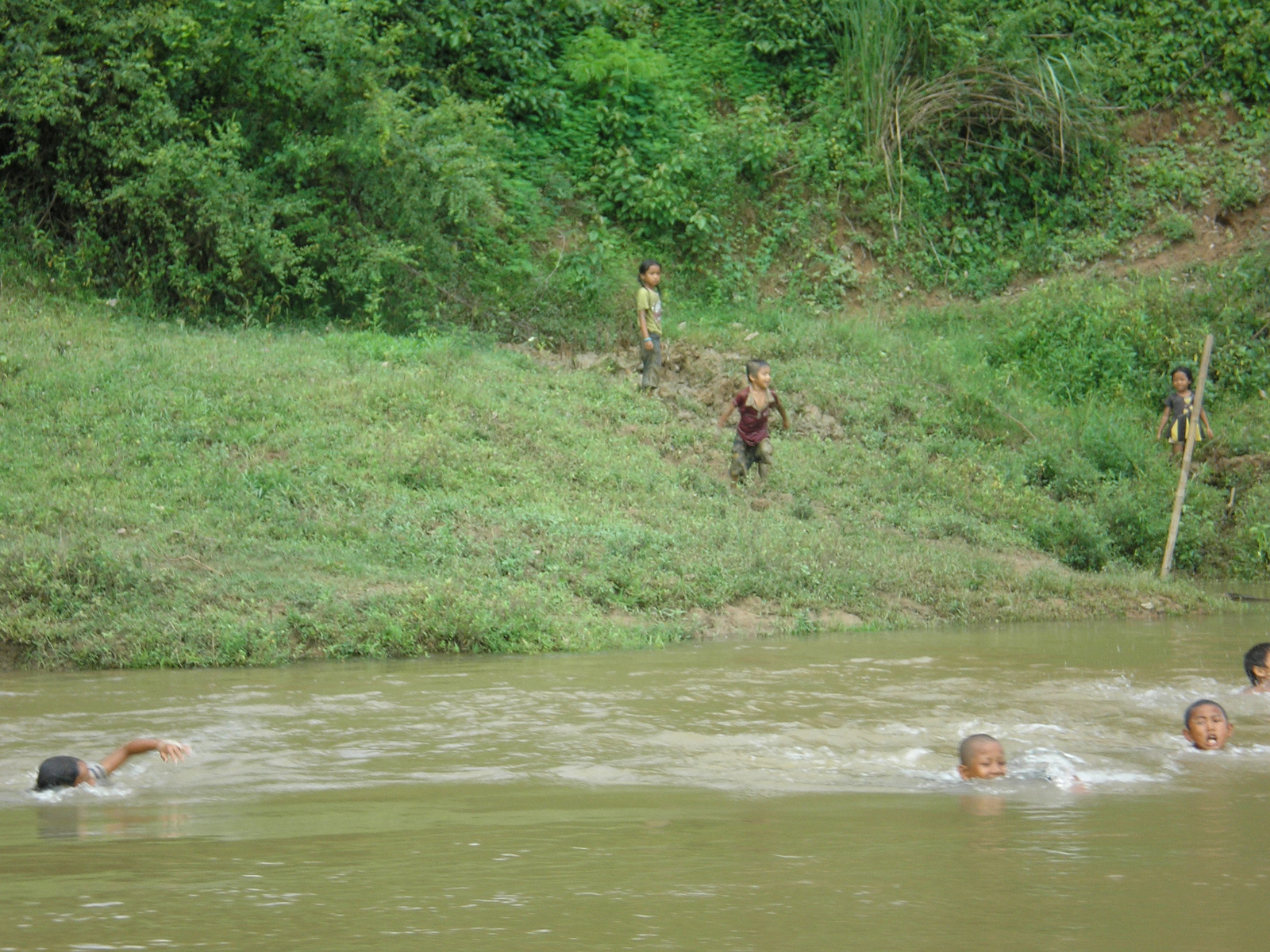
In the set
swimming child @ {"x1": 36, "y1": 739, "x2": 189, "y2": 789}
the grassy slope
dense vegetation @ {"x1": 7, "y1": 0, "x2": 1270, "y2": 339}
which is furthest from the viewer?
Answer: dense vegetation @ {"x1": 7, "y1": 0, "x2": 1270, "y2": 339}

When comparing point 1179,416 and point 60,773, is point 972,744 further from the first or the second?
point 1179,416

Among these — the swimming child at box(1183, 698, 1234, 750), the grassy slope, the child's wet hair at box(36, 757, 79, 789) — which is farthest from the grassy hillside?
the swimming child at box(1183, 698, 1234, 750)

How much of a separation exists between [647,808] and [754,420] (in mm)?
7603

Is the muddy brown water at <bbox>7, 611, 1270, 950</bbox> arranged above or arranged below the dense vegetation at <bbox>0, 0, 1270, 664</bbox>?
below

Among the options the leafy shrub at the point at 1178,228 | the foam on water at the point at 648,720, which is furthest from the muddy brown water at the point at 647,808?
the leafy shrub at the point at 1178,228

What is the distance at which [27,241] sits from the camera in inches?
625

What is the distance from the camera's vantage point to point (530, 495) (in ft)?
37.8

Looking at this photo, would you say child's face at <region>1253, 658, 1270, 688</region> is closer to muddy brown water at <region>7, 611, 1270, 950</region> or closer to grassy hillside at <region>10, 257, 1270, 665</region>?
muddy brown water at <region>7, 611, 1270, 950</region>

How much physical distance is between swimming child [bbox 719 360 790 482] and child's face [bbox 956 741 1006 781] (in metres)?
6.62

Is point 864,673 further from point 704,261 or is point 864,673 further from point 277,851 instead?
point 704,261

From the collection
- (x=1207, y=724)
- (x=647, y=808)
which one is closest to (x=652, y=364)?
(x=1207, y=724)

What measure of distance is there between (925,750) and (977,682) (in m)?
1.52

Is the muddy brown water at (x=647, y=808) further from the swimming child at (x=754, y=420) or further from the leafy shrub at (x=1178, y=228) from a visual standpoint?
the leafy shrub at (x=1178, y=228)

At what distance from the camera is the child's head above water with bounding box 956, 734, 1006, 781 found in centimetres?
593
